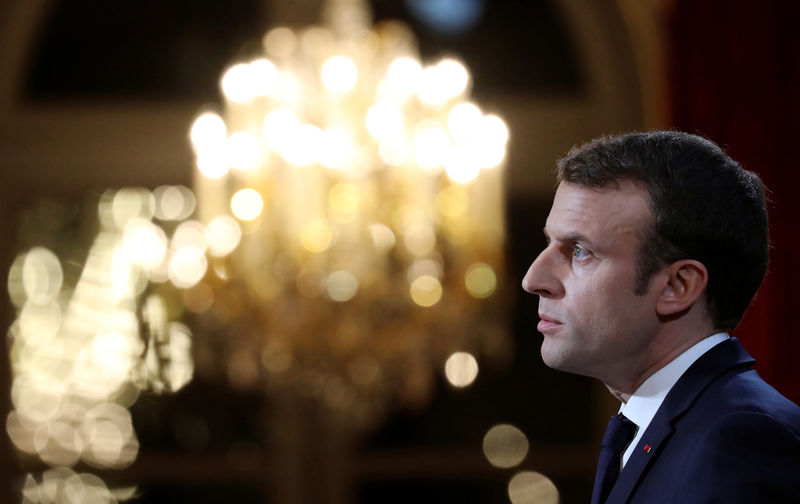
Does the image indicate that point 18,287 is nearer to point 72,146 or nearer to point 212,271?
point 72,146

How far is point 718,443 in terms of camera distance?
1.28m

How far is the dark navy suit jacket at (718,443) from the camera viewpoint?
4.06 ft

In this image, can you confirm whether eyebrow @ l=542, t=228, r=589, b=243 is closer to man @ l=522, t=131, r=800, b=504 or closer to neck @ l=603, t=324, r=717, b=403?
man @ l=522, t=131, r=800, b=504

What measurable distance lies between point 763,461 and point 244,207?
2.74 metres

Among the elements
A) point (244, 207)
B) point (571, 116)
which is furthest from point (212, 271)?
point (571, 116)

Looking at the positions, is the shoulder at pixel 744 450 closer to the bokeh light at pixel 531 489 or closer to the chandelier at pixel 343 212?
the chandelier at pixel 343 212

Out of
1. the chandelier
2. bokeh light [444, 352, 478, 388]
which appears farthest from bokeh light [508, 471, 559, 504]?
the chandelier

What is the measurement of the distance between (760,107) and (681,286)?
3.39 metres

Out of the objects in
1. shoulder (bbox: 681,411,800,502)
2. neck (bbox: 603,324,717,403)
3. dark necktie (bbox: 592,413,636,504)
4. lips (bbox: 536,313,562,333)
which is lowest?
dark necktie (bbox: 592,413,636,504)

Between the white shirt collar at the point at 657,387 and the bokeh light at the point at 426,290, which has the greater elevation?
the white shirt collar at the point at 657,387

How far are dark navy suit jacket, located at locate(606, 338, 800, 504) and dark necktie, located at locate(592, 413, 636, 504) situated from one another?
0.07 meters

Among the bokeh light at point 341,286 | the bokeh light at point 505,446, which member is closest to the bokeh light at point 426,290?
the bokeh light at point 341,286

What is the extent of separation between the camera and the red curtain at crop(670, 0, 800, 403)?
448cm

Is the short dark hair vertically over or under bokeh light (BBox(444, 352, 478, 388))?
over
